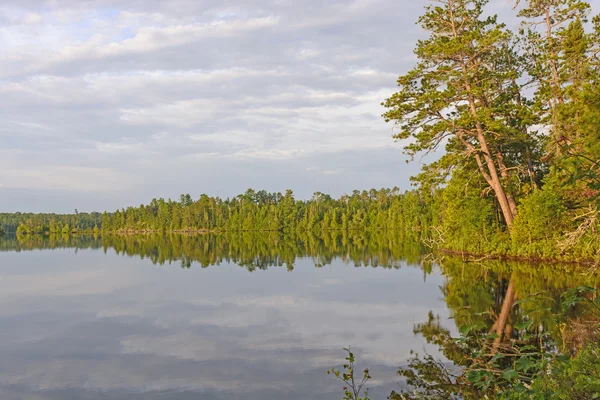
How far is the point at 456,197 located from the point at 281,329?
85.6ft

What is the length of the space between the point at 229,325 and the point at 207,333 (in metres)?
1.38

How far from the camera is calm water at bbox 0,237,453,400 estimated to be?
11.6 metres

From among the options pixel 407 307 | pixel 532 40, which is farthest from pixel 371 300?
pixel 532 40

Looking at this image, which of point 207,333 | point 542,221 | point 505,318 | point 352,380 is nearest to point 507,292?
point 505,318

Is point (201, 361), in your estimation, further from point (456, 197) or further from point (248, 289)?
point (456, 197)

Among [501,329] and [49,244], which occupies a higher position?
[501,329]

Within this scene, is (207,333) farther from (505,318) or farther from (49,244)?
(49,244)

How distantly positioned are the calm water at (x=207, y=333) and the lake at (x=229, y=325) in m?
0.05

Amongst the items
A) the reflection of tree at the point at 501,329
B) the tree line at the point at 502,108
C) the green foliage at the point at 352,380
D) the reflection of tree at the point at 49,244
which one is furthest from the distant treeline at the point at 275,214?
the green foliage at the point at 352,380

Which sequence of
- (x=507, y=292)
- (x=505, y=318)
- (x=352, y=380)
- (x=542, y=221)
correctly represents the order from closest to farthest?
(x=352, y=380), (x=505, y=318), (x=507, y=292), (x=542, y=221)

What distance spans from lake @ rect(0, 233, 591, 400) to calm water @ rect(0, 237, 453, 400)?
50 mm

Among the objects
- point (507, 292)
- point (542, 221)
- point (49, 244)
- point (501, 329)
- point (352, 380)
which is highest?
point (542, 221)

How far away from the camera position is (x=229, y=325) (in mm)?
17828

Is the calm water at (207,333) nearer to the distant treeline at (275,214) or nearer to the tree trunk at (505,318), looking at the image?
the tree trunk at (505,318)
